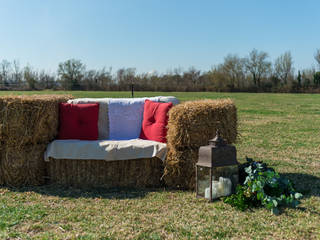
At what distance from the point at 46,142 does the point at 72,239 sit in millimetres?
2139

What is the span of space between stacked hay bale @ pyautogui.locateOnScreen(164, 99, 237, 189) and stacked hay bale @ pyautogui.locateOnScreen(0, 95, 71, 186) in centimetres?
171

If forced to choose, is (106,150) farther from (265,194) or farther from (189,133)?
(265,194)

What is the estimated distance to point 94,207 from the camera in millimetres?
3582

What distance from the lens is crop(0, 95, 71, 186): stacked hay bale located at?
171 inches

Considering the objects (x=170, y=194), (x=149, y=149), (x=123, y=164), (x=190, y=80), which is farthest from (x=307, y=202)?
(x=190, y=80)

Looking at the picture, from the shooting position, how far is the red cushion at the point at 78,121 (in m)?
4.77

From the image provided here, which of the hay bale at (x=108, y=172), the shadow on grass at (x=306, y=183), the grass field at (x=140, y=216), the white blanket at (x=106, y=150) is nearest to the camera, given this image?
the grass field at (x=140, y=216)

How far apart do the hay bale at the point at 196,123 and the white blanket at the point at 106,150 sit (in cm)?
24

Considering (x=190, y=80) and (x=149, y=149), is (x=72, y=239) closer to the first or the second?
(x=149, y=149)

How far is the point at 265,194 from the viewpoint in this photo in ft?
11.5

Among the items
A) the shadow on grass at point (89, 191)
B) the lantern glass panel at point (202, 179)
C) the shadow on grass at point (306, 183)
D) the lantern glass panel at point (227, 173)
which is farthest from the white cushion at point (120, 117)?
the shadow on grass at point (306, 183)

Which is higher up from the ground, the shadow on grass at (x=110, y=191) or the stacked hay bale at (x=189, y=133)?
the stacked hay bale at (x=189, y=133)

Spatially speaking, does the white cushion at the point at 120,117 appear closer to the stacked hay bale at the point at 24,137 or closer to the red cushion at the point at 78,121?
the red cushion at the point at 78,121

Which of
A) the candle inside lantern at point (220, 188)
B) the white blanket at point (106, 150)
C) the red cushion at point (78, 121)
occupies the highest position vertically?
the red cushion at point (78, 121)
